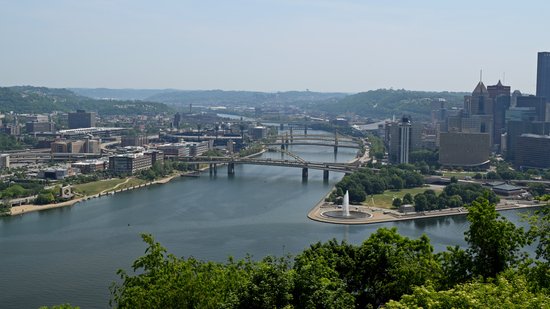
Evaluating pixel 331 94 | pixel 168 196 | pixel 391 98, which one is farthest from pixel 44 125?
pixel 331 94

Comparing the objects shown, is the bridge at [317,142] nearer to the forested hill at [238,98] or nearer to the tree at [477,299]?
the tree at [477,299]

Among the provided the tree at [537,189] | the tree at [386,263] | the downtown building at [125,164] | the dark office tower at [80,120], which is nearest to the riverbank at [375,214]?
the tree at [537,189]

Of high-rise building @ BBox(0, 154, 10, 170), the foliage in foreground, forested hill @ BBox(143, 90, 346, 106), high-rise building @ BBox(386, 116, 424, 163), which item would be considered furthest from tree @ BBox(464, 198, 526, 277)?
forested hill @ BBox(143, 90, 346, 106)

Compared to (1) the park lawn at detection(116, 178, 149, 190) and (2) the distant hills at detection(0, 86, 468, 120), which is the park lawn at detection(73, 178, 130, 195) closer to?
(1) the park lawn at detection(116, 178, 149, 190)

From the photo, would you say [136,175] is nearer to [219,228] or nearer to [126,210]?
[126,210]

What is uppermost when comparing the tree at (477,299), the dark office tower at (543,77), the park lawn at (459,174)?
the dark office tower at (543,77)

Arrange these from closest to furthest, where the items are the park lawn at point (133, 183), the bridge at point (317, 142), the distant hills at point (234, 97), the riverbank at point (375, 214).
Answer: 1. the riverbank at point (375, 214)
2. the park lawn at point (133, 183)
3. the bridge at point (317, 142)
4. the distant hills at point (234, 97)

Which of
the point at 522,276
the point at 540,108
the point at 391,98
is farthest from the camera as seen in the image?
the point at 391,98
